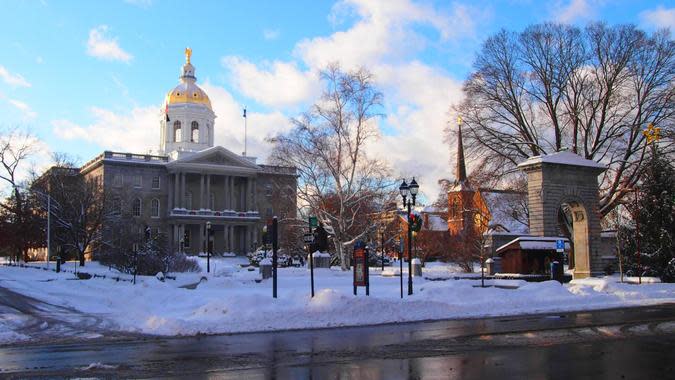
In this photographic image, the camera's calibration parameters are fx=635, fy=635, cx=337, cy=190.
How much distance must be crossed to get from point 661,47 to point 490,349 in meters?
39.7

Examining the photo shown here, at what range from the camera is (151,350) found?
12453mm

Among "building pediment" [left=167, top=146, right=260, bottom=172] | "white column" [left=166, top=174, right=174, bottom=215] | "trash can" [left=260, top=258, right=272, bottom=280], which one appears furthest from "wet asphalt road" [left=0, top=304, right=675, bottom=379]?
"white column" [left=166, top=174, right=174, bottom=215]

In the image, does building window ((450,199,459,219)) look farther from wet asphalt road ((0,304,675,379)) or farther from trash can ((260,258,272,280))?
wet asphalt road ((0,304,675,379))

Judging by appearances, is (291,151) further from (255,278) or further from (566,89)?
(566,89)

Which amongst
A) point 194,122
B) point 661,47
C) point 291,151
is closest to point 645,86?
point 661,47

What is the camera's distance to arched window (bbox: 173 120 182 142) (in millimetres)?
99438

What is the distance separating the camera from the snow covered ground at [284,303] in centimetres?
1671

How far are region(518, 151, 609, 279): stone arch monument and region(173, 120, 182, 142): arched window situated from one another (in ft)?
235

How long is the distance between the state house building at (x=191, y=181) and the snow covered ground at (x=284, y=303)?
192 feet

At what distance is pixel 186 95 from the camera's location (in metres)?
98.8

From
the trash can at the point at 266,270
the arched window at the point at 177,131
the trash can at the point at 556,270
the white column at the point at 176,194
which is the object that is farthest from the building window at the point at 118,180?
the trash can at the point at 556,270

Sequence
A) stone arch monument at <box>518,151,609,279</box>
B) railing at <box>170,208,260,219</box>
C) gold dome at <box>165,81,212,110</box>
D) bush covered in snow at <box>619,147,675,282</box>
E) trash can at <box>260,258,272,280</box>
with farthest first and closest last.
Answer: gold dome at <box>165,81,212,110</box> → railing at <box>170,208,260,219</box> → stone arch monument at <box>518,151,609,279</box> → trash can at <box>260,258,272,280</box> → bush covered in snow at <box>619,147,675,282</box>

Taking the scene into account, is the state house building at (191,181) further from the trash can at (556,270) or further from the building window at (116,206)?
the trash can at (556,270)

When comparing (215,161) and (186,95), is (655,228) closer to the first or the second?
(215,161)
